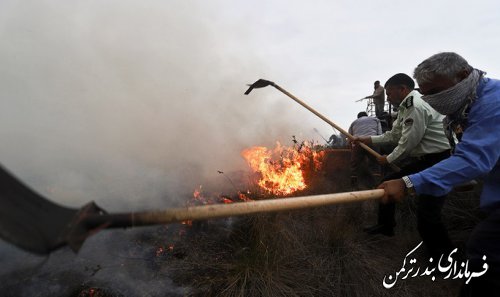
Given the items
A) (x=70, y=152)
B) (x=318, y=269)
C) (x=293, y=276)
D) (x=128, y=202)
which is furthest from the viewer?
(x=70, y=152)

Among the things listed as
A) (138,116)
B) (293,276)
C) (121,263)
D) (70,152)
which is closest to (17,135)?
(70,152)

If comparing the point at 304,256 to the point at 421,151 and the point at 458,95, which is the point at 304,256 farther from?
the point at 458,95

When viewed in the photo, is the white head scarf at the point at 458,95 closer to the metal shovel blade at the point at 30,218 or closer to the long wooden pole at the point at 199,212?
the long wooden pole at the point at 199,212

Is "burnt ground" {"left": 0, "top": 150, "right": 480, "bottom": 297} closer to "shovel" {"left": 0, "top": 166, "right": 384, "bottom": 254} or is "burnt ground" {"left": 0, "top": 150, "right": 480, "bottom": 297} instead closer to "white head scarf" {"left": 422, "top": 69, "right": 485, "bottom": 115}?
"shovel" {"left": 0, "top": 166, "right": 384, "bottom": 254}

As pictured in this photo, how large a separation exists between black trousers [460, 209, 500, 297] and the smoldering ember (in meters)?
1.32

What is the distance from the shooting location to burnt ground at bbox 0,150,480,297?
10.1ft

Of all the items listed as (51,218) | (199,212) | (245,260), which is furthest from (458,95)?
(51,218)

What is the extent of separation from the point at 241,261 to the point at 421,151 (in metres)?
2.81

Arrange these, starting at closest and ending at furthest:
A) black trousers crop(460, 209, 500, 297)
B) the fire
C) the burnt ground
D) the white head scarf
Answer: black trousers crop(460, 209, 500, 297) → the white head scarf → the burnt ground → the fire

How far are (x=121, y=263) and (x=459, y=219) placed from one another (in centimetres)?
489

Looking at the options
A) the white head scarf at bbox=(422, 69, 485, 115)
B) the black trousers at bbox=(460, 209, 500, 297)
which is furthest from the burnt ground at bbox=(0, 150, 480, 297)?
the white head scarf at bbox=(422, 69, 485, 115)

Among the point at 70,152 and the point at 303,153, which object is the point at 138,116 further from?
the point at 303,153

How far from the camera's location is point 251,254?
3.31 metres

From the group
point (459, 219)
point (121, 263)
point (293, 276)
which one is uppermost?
point (459, 219)
